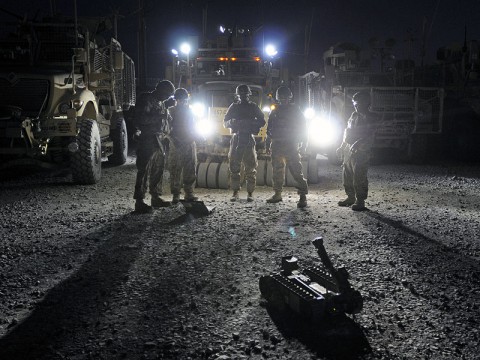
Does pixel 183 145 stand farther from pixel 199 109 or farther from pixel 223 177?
pixel 199 109

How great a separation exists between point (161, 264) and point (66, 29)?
25.6 ft

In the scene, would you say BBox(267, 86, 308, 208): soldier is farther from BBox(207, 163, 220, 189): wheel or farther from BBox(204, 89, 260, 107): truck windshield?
BBox(204, 89, 260, 107): truck windshield

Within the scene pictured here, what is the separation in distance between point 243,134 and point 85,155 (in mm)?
3295

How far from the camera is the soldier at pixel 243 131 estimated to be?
27.3 ft

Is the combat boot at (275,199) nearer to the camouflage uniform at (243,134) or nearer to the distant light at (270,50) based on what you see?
the camouflage uniform at (243,134)

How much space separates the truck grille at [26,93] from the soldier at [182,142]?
3.28 metres

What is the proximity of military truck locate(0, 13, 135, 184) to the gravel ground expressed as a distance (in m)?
1.26

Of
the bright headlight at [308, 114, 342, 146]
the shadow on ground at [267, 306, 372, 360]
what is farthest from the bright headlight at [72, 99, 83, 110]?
the shadow on ground at [267, 306, 372, 360]

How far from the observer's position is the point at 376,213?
7.52 meters

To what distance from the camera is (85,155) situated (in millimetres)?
9633

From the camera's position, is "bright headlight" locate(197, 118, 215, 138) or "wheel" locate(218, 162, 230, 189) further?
"bright headlight" locate(197, 118, 215, 138)

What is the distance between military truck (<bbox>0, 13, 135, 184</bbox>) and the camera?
9383mm

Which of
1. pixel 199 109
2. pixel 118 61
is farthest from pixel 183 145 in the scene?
pixel 118 61

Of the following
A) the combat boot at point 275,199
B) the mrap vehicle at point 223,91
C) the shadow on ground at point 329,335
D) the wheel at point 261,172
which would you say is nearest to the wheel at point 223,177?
the mrap vehicle at point 223,91
